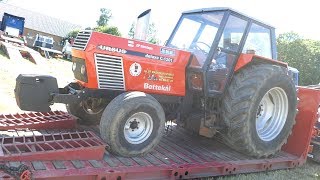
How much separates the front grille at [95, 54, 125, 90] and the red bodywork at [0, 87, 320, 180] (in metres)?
0.90

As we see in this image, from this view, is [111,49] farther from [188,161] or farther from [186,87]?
[188,161]

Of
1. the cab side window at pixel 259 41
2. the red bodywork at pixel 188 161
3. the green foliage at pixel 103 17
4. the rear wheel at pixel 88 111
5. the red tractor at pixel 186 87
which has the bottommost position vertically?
the red bodywork at pixel 188 161

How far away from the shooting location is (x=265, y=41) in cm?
625

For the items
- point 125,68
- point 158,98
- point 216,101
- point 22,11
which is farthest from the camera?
point 22,11

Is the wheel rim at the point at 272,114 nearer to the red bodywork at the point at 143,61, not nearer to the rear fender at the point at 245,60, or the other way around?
the rear fender at the point at 245,60

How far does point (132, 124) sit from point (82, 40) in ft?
4.18

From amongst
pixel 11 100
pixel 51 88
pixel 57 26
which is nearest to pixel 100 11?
pixel 57 26

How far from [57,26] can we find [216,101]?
5257cm

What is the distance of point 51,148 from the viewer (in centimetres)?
411

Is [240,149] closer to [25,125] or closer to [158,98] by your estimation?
[158,98]

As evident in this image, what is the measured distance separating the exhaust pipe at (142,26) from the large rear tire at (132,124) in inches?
47.0

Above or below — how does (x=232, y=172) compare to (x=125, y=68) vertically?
below

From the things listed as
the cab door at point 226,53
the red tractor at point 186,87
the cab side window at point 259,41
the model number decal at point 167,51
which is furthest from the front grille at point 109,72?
the cab side window at point 259,41

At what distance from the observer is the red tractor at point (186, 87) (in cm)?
464
